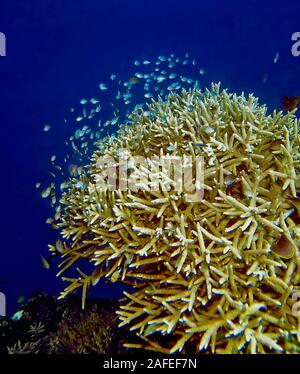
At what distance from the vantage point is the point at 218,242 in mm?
2670

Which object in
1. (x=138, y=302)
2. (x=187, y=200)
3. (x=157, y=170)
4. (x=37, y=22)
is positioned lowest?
(x=138, y=302)

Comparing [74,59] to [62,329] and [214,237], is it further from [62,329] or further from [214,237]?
[214,237]

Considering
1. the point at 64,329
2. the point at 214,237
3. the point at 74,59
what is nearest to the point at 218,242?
the point at 214,237

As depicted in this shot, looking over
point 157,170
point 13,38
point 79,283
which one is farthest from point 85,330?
point 13,38

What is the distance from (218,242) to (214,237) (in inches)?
2.5

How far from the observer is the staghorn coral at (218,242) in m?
2.50

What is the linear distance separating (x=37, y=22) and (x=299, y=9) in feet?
65.1

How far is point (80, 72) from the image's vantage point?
27250 millimetres

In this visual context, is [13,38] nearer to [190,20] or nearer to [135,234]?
[190,20]

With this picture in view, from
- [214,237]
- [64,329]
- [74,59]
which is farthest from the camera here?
[74,59]

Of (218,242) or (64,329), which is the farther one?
(64,329)

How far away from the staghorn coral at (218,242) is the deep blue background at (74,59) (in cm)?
1575

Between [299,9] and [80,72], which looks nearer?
[299,9]

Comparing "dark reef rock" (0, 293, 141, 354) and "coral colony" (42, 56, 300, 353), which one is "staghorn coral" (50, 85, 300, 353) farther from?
"dark reef rock" (0, 293, 141, 354)
